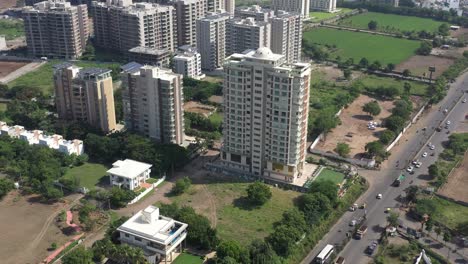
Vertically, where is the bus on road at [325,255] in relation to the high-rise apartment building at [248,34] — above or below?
below

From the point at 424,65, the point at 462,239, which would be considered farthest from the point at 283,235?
the point at 424,65

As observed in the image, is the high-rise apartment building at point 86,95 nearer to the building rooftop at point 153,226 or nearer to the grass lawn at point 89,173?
the grass lawn at point 89,173

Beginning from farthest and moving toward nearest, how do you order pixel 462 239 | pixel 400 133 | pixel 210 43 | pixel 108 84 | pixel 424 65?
pixel 424 65, pixel 210 43, pixel 400 133, pixel 108 84, pixel 462 239

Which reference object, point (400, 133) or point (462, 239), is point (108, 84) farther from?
point (462, 239)

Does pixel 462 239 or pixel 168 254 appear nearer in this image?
pixel 168 254

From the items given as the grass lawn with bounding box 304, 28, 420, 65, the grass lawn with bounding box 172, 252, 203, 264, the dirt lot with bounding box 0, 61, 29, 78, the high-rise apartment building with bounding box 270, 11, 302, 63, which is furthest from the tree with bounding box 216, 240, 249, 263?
the grass lawn with bounding box 304, 28, 420, 65

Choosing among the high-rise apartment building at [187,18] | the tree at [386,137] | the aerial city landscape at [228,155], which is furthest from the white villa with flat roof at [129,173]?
the high-rise apartment building at [187,18]

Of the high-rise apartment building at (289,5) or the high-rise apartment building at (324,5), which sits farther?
the high-rise apartment building at (324,5)
